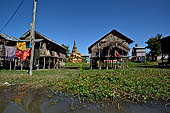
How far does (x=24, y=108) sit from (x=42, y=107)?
0.42 meters

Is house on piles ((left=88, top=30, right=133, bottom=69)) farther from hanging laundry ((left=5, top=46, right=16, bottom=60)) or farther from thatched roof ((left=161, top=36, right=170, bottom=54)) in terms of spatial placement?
hanging laundry ((left=5, top=46, right=16, bottom=60))

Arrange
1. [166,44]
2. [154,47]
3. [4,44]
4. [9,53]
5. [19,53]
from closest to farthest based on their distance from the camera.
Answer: [9,53]
[19,53]
[4,44]
[166,44]
[154,47]

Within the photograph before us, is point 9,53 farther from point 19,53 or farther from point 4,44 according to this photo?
point 4,44

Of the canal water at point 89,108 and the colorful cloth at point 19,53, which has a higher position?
the colorful cloth at point 19,53

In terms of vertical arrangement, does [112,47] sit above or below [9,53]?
above

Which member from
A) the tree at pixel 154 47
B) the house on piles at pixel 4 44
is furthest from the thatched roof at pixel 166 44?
the house on piles at pixel 4 44

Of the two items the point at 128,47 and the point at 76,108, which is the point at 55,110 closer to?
the point at 76,108

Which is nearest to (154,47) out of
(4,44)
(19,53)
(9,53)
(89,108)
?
(19,53)

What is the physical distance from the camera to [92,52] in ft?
60.6

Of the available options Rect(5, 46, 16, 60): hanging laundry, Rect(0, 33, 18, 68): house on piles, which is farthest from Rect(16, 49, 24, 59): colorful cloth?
Rect(0, 33, 18, 68): house on piles

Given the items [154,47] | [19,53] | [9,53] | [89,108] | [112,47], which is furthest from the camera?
[154,47]

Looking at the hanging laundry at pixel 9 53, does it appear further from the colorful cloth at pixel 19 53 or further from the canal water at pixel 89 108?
the canal water at pixel 89 108

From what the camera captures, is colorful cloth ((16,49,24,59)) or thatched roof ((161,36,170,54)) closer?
colorful cloth ((16,49,24,59))

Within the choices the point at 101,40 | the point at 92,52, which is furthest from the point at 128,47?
the point at 92,52
